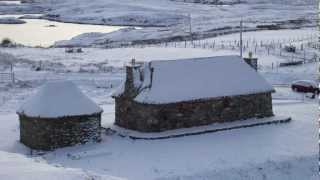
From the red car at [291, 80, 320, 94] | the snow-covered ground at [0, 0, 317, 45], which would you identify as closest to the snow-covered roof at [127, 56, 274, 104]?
the red car at [291, 80, 320, 94]

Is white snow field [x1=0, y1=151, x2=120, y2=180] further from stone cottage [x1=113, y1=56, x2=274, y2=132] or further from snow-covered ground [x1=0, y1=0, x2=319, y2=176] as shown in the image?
stone cottage [x1=113, y1=56, x2=274, y2=132]

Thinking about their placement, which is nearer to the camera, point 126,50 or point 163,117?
point 163,117

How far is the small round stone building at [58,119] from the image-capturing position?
28.7m

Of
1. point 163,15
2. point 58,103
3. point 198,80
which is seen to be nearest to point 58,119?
point 58,103

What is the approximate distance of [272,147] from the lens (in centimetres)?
2831

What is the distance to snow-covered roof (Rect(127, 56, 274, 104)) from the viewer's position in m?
31.5

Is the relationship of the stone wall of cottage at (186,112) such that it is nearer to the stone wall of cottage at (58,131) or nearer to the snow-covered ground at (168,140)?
the snow-covered ground at (168,140)

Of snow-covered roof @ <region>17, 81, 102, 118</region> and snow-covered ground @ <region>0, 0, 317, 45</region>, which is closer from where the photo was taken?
snow-covered roof @ <region>17, 81, 102, 118</region>

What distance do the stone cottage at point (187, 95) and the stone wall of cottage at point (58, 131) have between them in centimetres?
289

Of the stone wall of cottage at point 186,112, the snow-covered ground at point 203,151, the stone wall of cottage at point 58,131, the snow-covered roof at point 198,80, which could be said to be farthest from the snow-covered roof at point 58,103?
the snow-covered roof at point 198,80

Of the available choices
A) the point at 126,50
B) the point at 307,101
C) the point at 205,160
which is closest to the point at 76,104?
the point at 205,160

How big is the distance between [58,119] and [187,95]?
6.87 m

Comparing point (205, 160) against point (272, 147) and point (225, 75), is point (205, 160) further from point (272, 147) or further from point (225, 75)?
point (225, 75)

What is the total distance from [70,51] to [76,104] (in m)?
36.3
